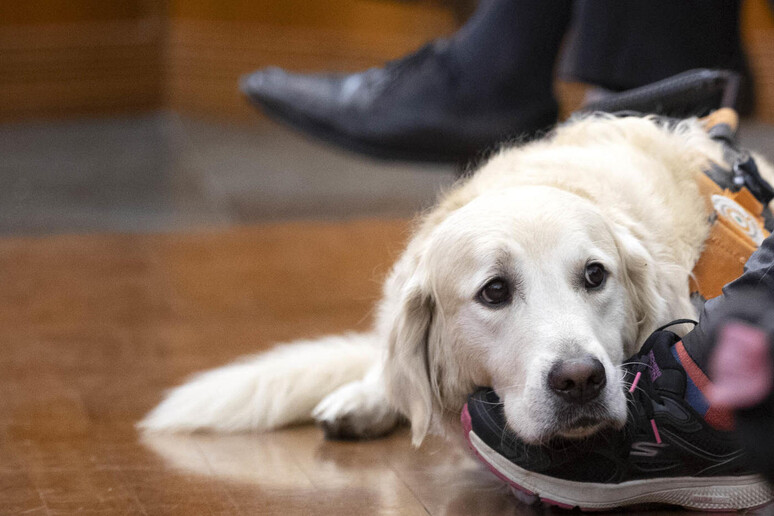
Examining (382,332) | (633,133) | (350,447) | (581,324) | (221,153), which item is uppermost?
(633,133)

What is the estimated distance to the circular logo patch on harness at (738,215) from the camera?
1.60 m

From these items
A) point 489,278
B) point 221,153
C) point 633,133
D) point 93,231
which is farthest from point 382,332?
point 221,153

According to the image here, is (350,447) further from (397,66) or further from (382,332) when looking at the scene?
(397,66)

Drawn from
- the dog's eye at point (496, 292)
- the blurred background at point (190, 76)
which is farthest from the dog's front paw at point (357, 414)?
the blurred background at point (190, 76)

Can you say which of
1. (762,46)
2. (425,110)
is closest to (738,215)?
(425,110)

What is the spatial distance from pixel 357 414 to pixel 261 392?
20cm

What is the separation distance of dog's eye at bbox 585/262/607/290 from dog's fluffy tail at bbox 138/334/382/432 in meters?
0.47

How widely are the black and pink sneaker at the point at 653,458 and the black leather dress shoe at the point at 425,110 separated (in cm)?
128

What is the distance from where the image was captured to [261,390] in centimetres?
177

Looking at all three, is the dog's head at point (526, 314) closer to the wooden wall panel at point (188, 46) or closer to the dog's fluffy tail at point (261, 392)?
the dog's fluffy tail at point (261, 392)

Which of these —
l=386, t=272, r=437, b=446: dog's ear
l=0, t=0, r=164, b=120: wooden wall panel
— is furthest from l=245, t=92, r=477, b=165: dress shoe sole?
l=0, t=0, r=164, b=120: wooden wall panel

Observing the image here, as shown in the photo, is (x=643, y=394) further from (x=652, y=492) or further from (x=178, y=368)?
(x=178, y=368)

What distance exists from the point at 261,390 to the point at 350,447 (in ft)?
0.70

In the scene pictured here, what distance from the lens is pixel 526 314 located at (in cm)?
134
